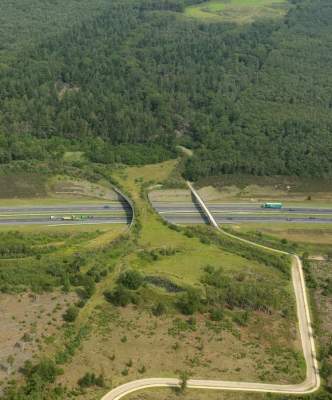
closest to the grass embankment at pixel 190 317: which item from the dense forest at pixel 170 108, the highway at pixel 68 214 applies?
the highway at pixel 68 214

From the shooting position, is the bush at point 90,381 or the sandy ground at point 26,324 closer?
the bush at point 90,381

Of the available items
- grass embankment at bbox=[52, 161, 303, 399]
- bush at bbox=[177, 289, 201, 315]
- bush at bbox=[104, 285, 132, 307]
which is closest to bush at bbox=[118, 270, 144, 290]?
grass embankment at bbox=[52, 161, 303, 399]

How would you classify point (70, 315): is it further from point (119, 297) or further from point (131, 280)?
point (131, 280)

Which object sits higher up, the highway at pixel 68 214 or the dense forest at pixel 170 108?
the dense forest at pixel 170 108

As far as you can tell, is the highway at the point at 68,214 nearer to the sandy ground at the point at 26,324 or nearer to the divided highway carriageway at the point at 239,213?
the divided highway carriageway at the point at 239,213

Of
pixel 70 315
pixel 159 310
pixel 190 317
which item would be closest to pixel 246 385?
pixel 190 317

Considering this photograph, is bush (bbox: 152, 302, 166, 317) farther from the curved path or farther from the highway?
the highway

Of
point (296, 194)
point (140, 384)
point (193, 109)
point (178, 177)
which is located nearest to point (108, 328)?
point (140, 384)

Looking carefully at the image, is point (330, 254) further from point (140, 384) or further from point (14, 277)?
point (14, 277)
